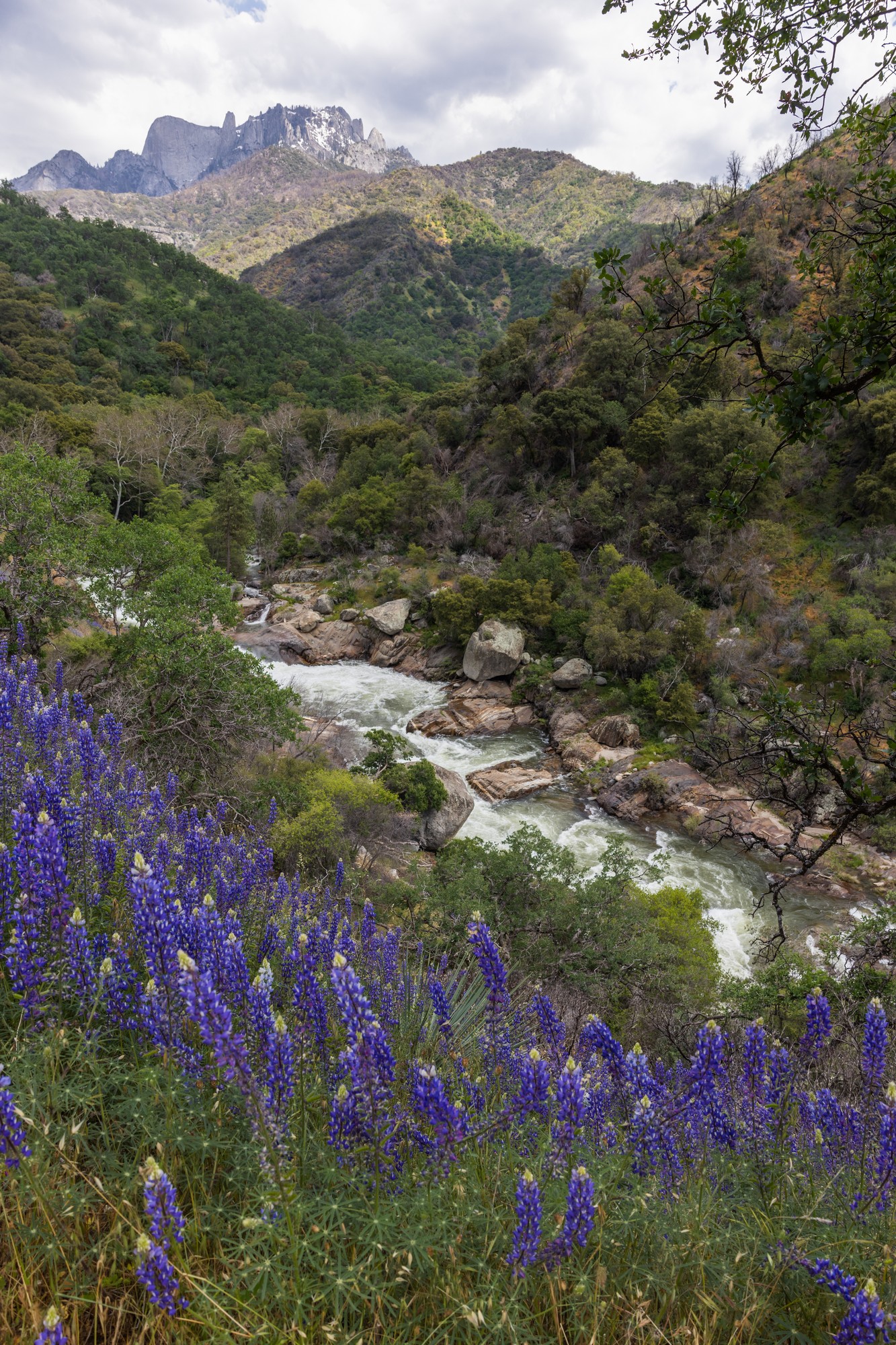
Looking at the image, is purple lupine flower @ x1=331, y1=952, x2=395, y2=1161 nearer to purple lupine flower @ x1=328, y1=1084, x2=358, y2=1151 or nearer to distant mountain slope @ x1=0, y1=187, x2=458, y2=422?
purple lupine flower @ x1=328, y1=1084, x2=358, y2=1151

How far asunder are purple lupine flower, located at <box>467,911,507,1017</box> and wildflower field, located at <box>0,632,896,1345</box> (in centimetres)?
2

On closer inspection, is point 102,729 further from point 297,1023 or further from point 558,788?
point 558,788

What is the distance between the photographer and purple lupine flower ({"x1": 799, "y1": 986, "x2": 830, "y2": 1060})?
Result: 2.86 m

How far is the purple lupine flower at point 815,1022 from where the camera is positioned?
2857mm

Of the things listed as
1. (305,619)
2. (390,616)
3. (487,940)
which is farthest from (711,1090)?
(305,619)

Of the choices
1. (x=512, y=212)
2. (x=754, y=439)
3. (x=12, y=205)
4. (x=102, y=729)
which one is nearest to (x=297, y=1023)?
(x=102, y=729)

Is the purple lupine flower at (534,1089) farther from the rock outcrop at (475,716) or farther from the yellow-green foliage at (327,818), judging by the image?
the rock outcrop at (475,716)

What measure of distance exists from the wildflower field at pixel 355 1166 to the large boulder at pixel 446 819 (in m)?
14.3

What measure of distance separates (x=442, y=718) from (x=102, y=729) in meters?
18.6

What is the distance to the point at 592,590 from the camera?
28984 mm

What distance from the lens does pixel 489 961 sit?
271cm

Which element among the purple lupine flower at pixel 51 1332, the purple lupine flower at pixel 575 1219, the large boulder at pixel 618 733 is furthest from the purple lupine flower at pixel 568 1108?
the large boulder at pixel 618 733

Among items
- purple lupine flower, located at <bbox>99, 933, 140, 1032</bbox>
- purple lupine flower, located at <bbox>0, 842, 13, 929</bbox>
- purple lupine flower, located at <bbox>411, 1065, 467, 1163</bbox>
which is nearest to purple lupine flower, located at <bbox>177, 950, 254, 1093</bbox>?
purple lupine flower, located at <bbox>411, 1065, 467, 1163</bbox>

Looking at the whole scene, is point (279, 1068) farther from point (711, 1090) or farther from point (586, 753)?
point (586, 753)
